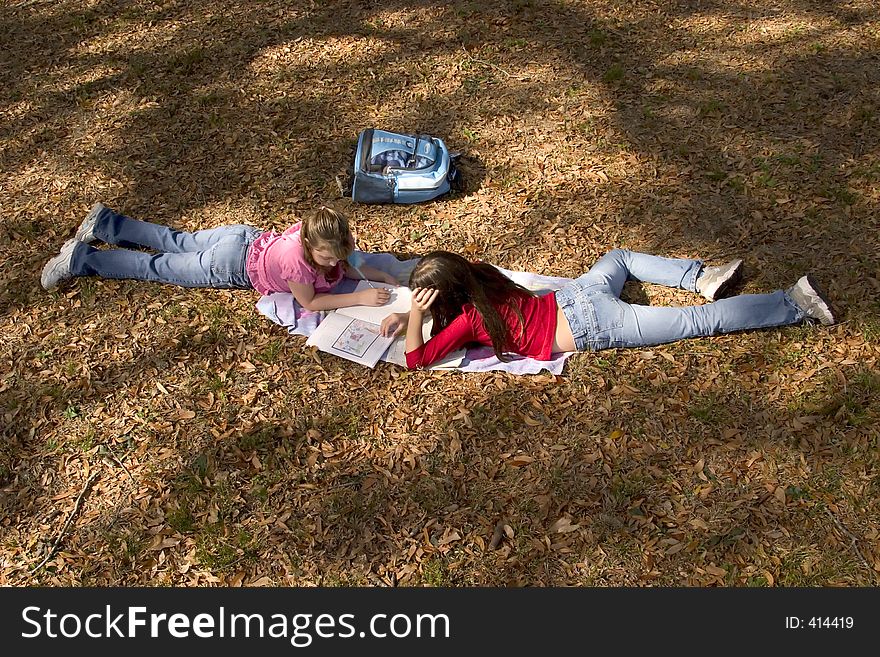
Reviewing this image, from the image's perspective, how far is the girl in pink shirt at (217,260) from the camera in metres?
5.14

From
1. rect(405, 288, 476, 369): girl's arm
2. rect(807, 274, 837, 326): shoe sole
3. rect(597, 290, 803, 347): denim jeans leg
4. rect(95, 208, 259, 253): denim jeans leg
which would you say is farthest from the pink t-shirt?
rect(807, 274, 837, 326): shoe sole

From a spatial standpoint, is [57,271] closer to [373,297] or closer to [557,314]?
[373,297]

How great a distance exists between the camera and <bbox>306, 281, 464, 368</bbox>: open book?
5.14 metres

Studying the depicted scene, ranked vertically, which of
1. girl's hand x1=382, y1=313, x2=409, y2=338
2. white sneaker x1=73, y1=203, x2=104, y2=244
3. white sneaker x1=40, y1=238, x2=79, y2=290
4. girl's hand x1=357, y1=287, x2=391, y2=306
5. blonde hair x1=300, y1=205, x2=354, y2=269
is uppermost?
blonde hair x1=300, y1=205, x2=354, y2=269

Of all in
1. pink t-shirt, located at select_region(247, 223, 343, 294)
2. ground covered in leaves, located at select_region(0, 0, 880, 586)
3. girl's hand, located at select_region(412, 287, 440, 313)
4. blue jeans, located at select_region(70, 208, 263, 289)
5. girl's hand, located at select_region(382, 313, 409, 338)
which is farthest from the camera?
blue jeans, located at select_region(70, 208, 263, 289)

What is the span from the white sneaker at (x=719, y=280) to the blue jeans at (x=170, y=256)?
11.8 ft

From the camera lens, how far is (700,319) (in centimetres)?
508

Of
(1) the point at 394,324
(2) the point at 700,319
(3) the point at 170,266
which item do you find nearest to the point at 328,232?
(1) the point at 394,324

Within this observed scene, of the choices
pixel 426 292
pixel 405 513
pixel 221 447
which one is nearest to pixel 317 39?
pixel 426 292

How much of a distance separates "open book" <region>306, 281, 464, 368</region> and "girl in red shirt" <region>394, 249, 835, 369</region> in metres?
0.14

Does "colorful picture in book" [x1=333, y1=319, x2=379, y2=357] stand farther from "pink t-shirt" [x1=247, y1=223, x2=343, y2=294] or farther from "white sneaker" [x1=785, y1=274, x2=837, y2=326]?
"white sneaker" [x1=785, y1=274, x2=837, y2=326]

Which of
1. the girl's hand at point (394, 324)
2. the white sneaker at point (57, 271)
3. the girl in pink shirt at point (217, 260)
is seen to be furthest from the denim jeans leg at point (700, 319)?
the white sneaker at point (57, 271)

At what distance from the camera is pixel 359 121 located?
24.3 ft

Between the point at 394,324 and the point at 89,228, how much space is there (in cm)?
291
